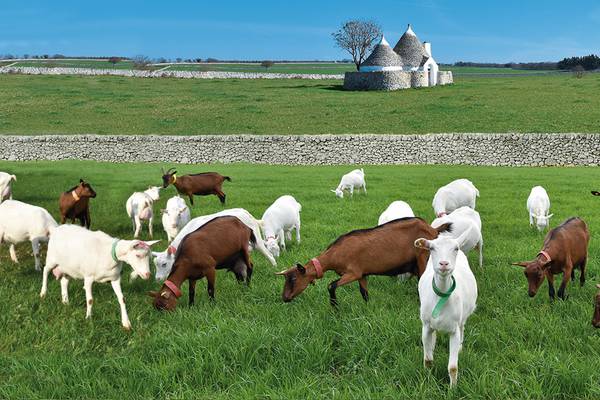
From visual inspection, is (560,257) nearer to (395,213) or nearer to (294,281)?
(395,213)

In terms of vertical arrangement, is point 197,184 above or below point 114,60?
below

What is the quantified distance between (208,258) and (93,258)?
155 centimetres

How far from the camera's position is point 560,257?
7.65 m

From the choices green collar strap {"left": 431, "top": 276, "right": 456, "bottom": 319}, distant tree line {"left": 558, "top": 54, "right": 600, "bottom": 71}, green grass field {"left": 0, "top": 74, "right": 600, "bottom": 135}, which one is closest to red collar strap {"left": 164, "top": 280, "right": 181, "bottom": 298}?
green collar strap {"left": 431, "top": 276, "right": 456, "bottom": 319}

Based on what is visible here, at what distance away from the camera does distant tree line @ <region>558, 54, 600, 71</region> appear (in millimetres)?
122438

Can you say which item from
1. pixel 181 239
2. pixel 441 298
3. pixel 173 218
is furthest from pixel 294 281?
pixel 173 218

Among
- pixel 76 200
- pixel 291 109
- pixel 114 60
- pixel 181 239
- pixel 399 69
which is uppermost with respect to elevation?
pixel 114 60

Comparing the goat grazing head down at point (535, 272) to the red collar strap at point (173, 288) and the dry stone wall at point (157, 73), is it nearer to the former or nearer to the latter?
the red collar strap at point (173, 288)

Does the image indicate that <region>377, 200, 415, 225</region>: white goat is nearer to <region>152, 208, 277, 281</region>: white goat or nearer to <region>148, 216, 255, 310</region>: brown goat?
<region>152, 208, 277, 281</region>: white goat

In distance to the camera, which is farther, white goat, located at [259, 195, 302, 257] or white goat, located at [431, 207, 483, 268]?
white goat, located at [259, 195, 302, 257]

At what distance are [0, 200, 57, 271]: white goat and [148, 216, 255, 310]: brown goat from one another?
10.9 ft

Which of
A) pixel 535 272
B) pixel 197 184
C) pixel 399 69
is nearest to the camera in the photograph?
pixel 535 272

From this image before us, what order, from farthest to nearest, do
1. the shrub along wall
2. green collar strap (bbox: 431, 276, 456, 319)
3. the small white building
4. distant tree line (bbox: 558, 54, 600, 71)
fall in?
distant tree line (bbox: 558, 54, 600, 71)
the small white building
the shrub along wall
green collar strap (bbox: 431, 276, 456, 319)

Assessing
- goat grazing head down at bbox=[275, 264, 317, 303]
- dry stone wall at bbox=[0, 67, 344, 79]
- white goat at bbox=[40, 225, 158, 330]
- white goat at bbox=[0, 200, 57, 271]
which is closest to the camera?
goat grazing head down at bbox=[275, 264, 317, 303]
